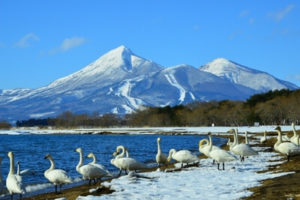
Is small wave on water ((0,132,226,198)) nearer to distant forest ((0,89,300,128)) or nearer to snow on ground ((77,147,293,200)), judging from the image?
snow on ground ((77,147,293,200))

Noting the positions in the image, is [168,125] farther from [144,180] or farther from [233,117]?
[144,180]

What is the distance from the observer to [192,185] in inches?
693

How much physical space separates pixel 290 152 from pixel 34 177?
14547 mm

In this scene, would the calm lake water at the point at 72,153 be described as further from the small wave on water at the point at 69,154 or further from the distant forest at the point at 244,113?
the distant forest at the point at 244,113

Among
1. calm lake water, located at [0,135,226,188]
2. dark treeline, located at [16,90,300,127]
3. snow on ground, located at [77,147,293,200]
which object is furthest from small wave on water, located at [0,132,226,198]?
dark treeline, located at [16,90,300,127]

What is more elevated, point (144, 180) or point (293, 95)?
point (293, 95)

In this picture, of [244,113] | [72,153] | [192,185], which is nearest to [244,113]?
[244,113]

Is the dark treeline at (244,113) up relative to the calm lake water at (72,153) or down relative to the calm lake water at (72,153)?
up

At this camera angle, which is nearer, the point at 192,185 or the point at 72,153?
the point at 192,185

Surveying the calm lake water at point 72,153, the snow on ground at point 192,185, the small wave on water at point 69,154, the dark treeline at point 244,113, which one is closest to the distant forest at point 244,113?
the dark treeline at point 244,113

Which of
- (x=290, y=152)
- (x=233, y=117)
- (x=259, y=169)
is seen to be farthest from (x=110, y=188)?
(x=233, y=117)

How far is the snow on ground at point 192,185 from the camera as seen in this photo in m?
15.4

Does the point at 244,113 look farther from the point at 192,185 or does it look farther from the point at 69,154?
the point at 192,185

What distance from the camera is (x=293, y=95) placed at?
131 meters
